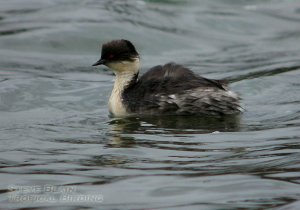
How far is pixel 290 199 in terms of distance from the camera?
7527mm

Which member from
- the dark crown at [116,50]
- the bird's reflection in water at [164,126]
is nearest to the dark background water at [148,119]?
the bird's reflection in water at [164,126]

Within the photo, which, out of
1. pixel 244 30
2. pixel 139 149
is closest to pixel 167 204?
pixel 139 149

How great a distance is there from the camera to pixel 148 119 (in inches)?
471

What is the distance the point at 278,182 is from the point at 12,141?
352cm

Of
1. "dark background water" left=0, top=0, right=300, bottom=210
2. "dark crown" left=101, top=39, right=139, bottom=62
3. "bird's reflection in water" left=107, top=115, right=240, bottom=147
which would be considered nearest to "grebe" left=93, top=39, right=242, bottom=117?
"dark crown" left=101, top=39, right=139, bottom=62

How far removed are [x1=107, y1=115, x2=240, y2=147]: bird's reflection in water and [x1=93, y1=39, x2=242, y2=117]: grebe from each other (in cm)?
11

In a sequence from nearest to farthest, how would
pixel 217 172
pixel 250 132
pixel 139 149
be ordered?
pixel 217 172 → pixel 139 149 → pixel 250 132

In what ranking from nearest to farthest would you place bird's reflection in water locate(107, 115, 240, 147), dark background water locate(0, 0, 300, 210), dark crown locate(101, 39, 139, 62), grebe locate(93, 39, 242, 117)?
dark background water locate(0, 0, 300, 210)
bird's reflection in water locate(107, 115, 240, 147)
grebe locate(93, 39, 242, 117)
dark crown locate(101, 39, 139, 62)

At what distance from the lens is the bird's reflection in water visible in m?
10.8

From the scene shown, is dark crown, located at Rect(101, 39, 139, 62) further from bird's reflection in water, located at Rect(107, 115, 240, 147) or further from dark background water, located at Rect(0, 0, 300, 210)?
bird's reflection in water, located at Rect(107, 115, 240, 147)

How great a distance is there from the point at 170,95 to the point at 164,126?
0.70m

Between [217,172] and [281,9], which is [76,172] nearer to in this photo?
[217,172]

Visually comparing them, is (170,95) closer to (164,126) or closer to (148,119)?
(148,119)

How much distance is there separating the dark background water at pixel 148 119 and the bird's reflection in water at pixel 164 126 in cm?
2
